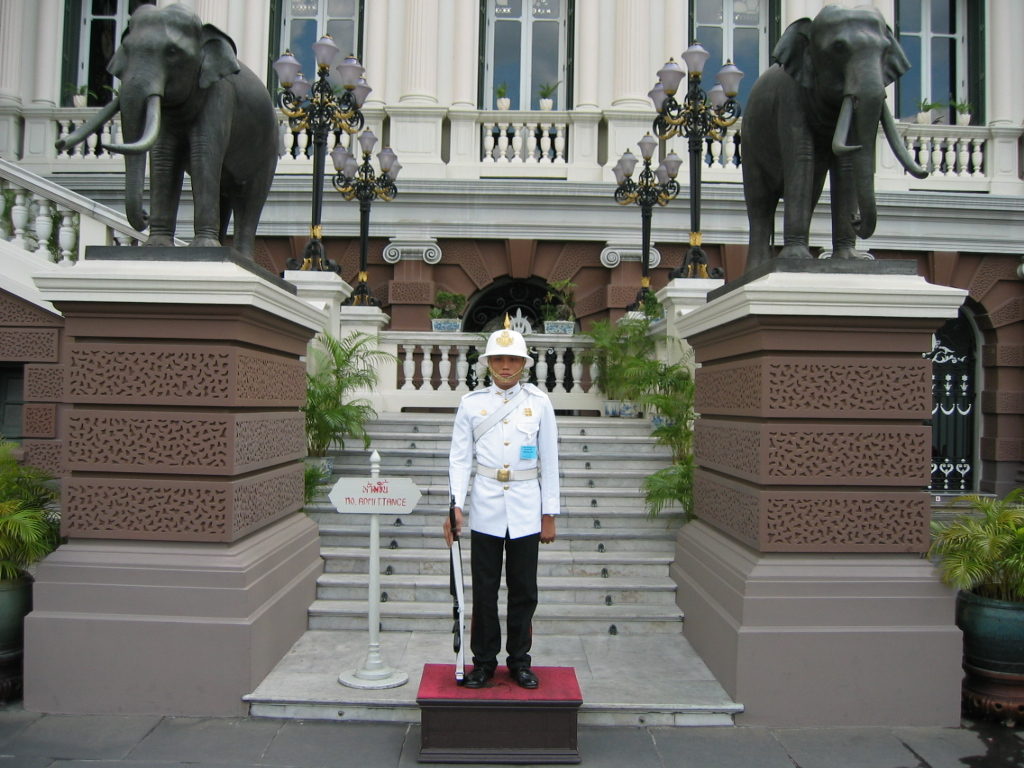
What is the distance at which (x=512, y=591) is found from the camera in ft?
16.6

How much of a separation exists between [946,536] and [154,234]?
5.61m

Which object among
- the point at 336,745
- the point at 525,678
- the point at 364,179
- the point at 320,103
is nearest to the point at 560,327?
the point at 364,179

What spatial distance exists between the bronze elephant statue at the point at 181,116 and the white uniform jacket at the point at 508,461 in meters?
2.28

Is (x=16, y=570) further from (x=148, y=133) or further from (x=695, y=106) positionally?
(x=695, y=106)

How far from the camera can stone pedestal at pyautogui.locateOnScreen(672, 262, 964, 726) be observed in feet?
17.2

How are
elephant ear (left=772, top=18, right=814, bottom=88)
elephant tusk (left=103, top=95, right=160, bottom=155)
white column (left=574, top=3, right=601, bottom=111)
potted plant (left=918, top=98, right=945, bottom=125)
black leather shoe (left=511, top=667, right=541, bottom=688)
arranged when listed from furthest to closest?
potted plant (left=918, top=98, right=945, bottom=125)
white column (left=574, top=3, right=601, bottom=111)
elephant ear (left=772, top=18, right=814, bottom=88)
elephant tusk (left=103, top=95, right=160, bottom=155)
black leather shoe (left=511, top=667, right=541, bottom=688)

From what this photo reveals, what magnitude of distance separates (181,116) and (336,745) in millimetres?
4109

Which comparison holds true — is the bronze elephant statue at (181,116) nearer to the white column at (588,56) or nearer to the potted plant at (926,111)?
the white column at (588,56)

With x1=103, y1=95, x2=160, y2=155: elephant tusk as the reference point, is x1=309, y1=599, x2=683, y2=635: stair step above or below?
below

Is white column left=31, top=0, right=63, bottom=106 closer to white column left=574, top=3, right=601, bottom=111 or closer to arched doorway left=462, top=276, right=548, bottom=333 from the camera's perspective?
arched doorway left=462, top=276, right=548, bottom=333

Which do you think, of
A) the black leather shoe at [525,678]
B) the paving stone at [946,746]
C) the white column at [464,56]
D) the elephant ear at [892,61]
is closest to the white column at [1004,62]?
the white column at [464,56]

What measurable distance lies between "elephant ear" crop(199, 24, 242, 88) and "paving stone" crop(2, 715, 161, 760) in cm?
403

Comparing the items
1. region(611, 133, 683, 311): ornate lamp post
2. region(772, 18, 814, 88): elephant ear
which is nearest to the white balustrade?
region(611, 133, 683, 311): ornate lamp post

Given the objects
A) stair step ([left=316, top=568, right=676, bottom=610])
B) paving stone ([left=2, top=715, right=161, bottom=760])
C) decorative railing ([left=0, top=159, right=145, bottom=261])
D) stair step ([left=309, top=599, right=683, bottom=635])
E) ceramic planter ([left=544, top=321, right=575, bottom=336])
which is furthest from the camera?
ceramic planter ([left=544, top=321, right=575, bottom=336])
